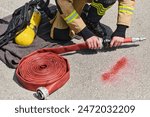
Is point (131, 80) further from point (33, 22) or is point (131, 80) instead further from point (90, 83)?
point (33, 22)

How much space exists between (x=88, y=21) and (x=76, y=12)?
22cm

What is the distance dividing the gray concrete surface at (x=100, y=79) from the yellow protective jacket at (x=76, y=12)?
0.23 meters

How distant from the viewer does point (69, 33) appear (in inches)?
103

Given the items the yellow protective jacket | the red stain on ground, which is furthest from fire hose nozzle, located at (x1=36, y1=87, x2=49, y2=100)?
the yellow protective jacket

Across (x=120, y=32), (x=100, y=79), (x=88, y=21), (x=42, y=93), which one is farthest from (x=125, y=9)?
(x=42, y=93)

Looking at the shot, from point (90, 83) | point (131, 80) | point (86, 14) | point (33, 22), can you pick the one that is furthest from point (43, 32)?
point (131, 80)

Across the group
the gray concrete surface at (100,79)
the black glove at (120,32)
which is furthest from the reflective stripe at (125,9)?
the gray concrete surface at (100,79)

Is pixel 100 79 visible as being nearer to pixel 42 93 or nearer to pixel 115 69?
pixel 115 69

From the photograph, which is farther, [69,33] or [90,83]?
[69,33]

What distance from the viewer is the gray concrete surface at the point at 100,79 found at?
7.14 feet

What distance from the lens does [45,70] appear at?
2.26 metres

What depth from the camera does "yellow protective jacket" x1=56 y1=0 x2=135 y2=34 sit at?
2.37 m

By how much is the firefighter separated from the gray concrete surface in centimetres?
14

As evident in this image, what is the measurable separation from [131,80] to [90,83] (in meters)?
0.28
